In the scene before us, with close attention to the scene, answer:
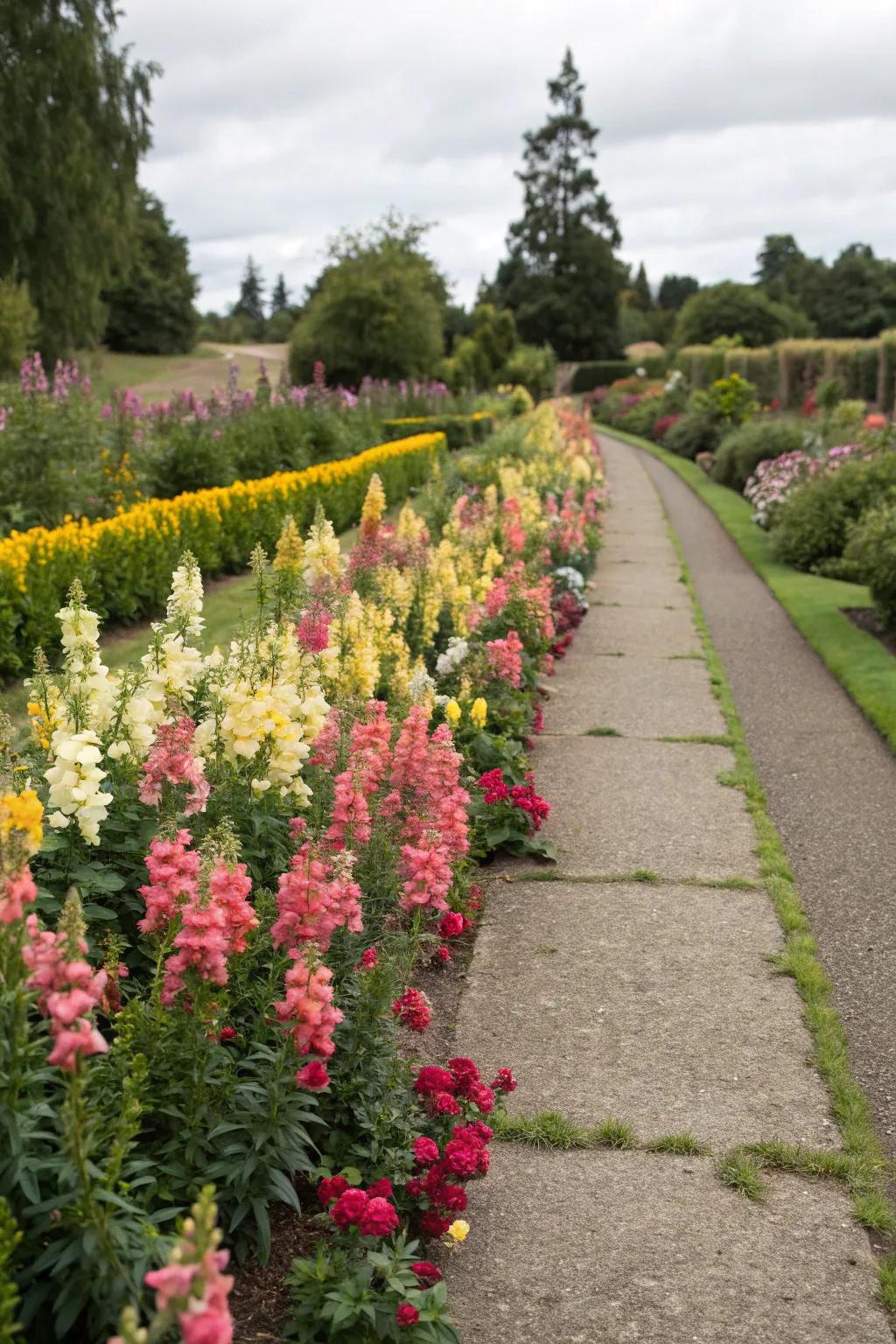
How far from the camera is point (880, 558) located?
8.80 metres

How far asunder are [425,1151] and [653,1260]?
0.55 m

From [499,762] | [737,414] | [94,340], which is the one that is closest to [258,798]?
[499,762]

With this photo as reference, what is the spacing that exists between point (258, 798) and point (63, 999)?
148 cm

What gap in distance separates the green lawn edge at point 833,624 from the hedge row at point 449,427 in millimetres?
6397

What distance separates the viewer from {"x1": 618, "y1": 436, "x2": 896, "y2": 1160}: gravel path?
379 cm

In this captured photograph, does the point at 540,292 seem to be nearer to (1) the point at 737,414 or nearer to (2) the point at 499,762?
(1) the point at 737,414

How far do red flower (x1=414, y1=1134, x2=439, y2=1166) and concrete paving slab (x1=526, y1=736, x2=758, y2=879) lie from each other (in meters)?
2.20

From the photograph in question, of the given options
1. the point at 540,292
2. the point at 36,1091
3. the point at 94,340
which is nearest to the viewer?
the point at 36,1091

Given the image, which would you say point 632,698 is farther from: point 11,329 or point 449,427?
point 449,427

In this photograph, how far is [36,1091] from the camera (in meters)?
2.07

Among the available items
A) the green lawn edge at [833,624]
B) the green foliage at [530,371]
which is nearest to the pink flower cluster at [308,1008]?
the green lawn edge at [833,624]

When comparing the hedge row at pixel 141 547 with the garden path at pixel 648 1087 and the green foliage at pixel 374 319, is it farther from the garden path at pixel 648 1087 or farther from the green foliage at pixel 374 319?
the green foliage at pixel 374 319

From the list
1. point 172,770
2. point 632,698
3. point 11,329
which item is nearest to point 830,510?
point 632,698

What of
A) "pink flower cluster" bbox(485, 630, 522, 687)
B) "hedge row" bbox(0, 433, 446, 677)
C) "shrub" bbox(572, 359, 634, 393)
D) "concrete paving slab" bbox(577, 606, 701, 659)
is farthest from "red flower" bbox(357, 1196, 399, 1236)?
"shrub" bbox(572, 359, 634, 393)
